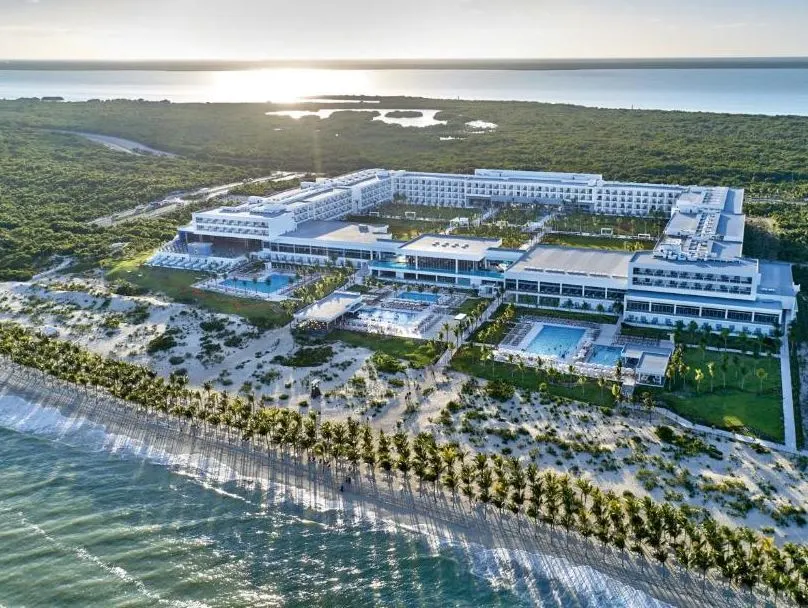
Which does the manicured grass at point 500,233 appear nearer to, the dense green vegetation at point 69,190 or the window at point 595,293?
the window at point 595,293

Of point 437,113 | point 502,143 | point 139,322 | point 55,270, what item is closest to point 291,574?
point 139,322

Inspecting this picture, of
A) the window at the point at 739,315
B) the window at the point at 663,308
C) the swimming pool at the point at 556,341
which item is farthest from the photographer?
the window at the point at 663,308

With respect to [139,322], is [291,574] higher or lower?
lower

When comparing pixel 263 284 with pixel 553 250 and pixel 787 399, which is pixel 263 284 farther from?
pixel 787 399

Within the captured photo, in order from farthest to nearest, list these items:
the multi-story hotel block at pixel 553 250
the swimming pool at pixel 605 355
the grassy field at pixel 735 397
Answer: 1. the multi-story hotel block at pixel 553 250
2. the swimming pool at pixel 605 355
3. the grassy field at pixel 735 397

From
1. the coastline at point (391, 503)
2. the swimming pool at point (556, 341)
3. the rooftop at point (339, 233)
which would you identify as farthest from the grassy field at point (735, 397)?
the rooftop at point (339, 233)

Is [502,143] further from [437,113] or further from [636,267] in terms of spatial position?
[636,267]

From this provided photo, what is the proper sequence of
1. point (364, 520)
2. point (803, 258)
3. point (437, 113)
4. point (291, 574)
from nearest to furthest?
1. point (291, 574)
2. point (364, 520)
3. point (803, 258)
4. point (437, 113)
